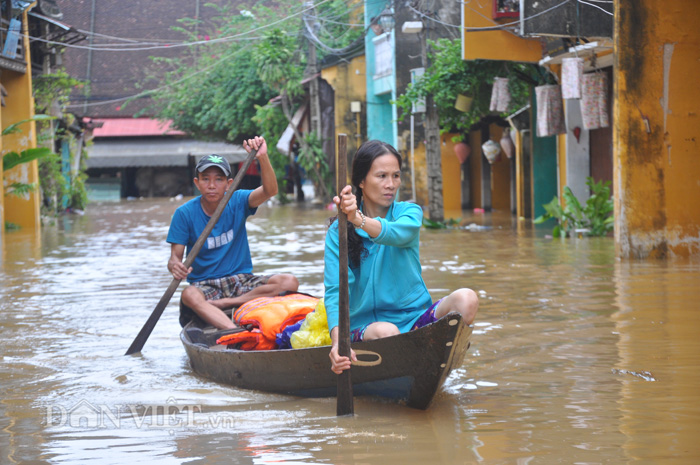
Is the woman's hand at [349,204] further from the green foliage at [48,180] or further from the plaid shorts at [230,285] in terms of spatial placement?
the green foliage at [48,180]

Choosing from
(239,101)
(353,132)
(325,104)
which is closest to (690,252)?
(353,132)

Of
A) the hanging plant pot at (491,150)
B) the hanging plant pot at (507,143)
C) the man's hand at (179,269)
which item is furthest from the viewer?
the hanging plant pot at (491,150)

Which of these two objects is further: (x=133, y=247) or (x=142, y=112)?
(x=142, y=112)

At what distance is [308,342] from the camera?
4875 mm

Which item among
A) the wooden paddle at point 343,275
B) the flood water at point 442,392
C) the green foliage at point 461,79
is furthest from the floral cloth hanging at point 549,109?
the wooden paddle at point 343,275

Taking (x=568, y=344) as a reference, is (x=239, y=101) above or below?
above

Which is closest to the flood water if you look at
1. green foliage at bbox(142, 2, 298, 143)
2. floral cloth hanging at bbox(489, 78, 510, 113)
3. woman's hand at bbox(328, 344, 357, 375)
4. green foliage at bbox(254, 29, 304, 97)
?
woman's hand at bbox(328, 344, 357, 375)

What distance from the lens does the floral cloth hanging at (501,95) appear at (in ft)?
53.3

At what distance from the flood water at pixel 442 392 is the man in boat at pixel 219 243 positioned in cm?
55

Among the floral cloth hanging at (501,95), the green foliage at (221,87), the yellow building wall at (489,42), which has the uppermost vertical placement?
the green foliage at (221,87)

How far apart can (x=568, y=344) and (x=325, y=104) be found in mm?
24886

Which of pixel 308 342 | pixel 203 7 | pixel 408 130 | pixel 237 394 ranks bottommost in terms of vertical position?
pixel 237 394

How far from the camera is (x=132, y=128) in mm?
41531

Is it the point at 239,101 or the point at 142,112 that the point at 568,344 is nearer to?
the point at 239,101
